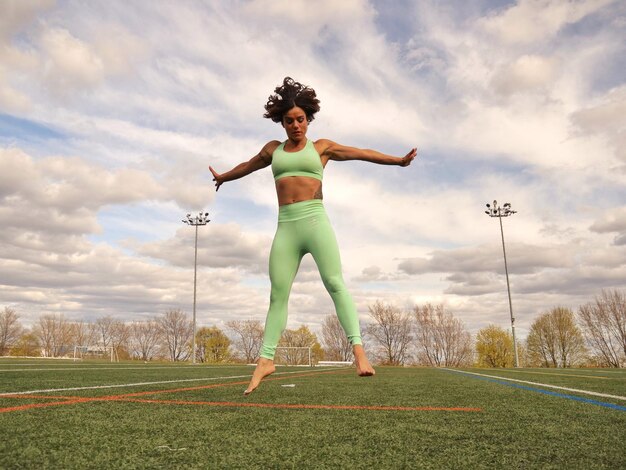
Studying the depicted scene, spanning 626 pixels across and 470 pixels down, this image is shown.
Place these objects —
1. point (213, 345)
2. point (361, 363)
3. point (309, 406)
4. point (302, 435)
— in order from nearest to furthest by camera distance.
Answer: point (302, 435) < point (309, 406) < point (361, 363) < point (213, 345)

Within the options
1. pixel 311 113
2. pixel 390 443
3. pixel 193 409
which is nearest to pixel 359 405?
pixel 193 409

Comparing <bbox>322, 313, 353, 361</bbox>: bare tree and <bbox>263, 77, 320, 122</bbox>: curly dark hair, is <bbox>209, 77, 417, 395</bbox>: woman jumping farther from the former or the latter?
<bbox>322, 313, 353, 361</bbox>: bare tree

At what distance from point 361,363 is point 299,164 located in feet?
5.60

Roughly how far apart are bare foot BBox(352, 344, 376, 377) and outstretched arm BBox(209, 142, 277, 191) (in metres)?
1.89

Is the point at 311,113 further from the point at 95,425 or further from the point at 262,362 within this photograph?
the point at 95,425

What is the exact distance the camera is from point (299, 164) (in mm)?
3994

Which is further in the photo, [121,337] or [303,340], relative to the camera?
[121,337]

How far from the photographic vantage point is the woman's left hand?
406 centimetres

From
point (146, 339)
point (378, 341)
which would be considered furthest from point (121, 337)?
point (378, 341)

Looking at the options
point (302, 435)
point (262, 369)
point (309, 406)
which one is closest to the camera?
point (302, 435)

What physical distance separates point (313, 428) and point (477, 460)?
88 cm

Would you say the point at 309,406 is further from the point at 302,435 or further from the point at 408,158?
the point at 408,158

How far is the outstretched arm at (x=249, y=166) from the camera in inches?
172

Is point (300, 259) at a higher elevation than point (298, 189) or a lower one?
lower
